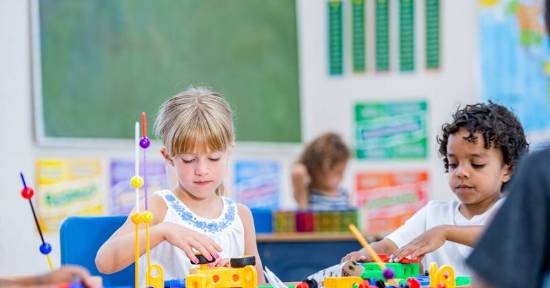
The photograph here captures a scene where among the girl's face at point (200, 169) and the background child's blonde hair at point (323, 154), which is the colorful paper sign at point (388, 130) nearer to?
the background child's blonde hair at point (323, 154)

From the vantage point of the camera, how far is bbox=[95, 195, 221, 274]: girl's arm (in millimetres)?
1802

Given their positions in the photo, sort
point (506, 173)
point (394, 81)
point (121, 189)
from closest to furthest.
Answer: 1. point (506, 173)
2. point (121, 189)
3. point (394, 81)

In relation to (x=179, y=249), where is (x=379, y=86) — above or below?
above

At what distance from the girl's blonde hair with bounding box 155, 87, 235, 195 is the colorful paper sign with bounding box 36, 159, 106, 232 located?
180cm

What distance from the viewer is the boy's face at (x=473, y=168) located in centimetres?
242

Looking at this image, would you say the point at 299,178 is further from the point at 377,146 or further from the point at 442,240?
the point at 442,240

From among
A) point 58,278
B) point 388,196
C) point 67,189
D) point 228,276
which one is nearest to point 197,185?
point 228,276

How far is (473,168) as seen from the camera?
2.43 metres

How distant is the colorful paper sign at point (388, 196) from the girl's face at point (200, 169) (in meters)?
3.72

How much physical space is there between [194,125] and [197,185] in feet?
0.49

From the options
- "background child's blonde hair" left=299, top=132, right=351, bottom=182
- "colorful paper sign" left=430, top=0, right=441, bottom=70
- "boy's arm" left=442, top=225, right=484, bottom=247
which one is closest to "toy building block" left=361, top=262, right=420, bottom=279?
"boy's arm" left=442, top=225, right=484, bottom=247

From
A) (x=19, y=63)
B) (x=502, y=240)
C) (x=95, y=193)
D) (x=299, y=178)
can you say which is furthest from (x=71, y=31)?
(x=502, y=240)

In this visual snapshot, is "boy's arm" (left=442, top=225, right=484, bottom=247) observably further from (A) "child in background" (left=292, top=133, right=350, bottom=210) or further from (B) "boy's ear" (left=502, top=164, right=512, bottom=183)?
(A) "child in background" (left=292, top=133, right=350, bottom=210)

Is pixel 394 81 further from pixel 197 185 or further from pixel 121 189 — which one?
pixel 197 185
